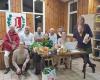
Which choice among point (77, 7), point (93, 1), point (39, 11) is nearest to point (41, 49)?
point (93, 1)

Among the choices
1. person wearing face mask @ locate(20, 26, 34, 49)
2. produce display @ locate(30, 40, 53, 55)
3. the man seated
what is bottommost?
the man seated

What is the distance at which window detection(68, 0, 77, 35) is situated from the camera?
8750mm

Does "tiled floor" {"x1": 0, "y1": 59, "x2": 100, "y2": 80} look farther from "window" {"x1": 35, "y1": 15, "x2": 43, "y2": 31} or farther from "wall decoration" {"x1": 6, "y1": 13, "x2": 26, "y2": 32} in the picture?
"window" {"x1": 35, "y1": 15, "x2": 43, "y2": 31}

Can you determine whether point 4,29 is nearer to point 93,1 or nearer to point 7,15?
point 7,15

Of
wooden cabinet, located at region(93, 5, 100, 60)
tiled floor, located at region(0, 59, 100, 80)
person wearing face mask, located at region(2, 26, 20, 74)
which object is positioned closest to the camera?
tiled floor, located at region(0, 59, 100, 80)

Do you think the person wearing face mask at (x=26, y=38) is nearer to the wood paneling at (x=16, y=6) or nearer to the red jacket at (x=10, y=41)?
the red jacket at (x=10, y=41)

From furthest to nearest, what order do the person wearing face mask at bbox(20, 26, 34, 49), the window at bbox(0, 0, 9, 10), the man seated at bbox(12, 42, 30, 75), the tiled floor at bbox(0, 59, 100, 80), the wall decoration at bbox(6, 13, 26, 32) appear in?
1. the window at bbox(0, 0, 9, 10)
2. the wall decoration at bbox(6, 13, 26, 32)
3. the person wearing face mask at bbox(20, 26, 34, 49)
4. the tiled floor at bbox(0, 59, 100, 80)
5. the man seated at bbox(12, 42, 30, 75)

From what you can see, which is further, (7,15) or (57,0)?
(57,0)

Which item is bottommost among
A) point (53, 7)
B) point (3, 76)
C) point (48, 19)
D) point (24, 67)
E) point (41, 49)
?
point (3, 76)

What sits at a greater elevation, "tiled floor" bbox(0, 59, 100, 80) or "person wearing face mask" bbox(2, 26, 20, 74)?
"person wearing face mask" bbox(2, 26, 20, 74)

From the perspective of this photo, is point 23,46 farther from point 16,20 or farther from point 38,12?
point 38,12

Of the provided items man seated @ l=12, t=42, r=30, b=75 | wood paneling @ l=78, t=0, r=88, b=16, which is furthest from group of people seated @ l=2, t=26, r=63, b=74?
wood paneling @ l=78, t=0, r=88, b=16

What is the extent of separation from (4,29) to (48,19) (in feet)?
7.25

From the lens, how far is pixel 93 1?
7.20 meters
